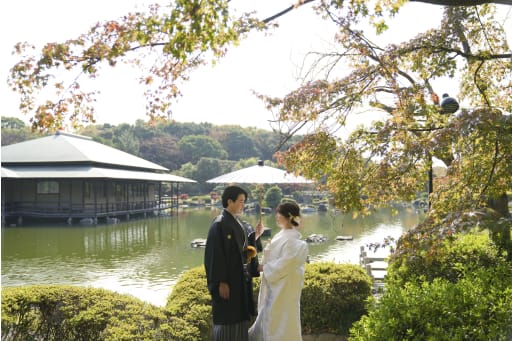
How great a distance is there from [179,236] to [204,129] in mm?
47600

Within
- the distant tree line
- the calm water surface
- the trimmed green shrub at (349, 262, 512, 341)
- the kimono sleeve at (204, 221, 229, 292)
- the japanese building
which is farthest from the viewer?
the distant tree line

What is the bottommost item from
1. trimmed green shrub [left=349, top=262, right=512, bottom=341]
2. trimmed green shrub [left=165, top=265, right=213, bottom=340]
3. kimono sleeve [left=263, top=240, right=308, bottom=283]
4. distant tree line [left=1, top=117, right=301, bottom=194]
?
trimmed green shrub [left=165, top=265, right=213, bottom=340]

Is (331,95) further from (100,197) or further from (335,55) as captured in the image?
(100,197)

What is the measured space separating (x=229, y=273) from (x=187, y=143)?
51.2m

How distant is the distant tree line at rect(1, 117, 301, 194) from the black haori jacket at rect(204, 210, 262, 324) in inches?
1359

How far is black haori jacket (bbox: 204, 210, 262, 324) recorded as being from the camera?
328 centimetres

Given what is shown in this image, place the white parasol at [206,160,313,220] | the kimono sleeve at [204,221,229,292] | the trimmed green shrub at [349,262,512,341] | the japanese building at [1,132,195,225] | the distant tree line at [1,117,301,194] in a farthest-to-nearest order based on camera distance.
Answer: the distant tree line at [1,117,301,194]
the japanese building at [1,132,195,225]
the white parasol at [206,160,313,220]
the kimono sleeve at [204,221,229,292]
the trimmed green shrub at [349,262,512,341]

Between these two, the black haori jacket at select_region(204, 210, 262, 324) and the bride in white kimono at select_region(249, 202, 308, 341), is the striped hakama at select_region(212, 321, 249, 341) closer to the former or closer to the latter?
the black haori jacket at select_region(204, 210, 262, 324)

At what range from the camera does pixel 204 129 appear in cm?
6581

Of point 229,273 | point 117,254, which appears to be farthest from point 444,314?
point 117,254

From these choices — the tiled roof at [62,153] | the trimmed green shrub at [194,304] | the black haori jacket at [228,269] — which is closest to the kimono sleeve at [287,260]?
the black haori jacket at [228,269]

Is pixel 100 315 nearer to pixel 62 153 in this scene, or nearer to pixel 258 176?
pixel 258 176

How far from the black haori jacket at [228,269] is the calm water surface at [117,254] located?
4.72m

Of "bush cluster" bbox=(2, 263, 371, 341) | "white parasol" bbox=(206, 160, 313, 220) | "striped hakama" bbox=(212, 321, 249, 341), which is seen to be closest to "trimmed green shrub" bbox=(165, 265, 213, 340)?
"bush cluster" bbox=(2, 263, 371, 341)
